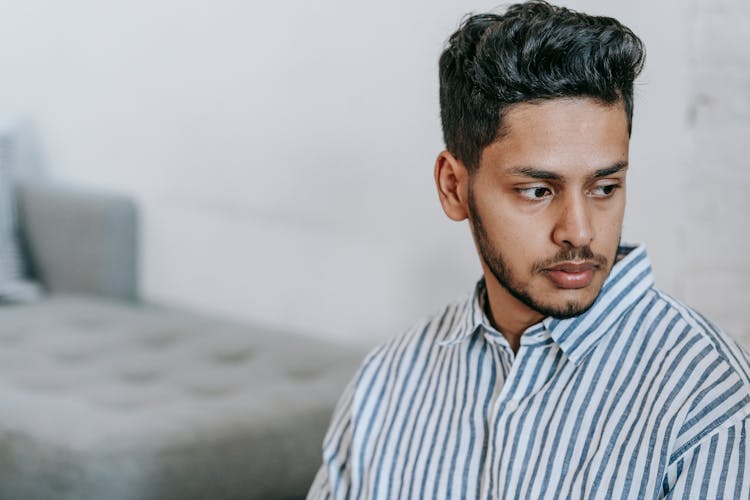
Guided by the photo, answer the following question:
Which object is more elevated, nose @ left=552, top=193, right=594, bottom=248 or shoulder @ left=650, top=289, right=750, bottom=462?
nose @ left=552, top=193, right=594, bottom=248

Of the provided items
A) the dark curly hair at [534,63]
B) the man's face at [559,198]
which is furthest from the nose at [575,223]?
the dark curly hair at [534,63]

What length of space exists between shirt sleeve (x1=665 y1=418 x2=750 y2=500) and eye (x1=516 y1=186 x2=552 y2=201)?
284mm

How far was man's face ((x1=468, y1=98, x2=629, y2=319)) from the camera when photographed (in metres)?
1.10

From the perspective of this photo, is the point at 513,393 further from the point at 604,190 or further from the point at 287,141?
the point at 287,141

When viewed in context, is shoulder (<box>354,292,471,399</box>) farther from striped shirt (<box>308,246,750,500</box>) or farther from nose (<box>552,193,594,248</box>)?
nose (<box>552,193,594,248</box>)

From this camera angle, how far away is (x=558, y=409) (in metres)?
1.13

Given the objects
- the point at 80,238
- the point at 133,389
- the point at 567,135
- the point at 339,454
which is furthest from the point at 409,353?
the point at 80,238

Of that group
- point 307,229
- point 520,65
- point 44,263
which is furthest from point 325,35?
point 520,65

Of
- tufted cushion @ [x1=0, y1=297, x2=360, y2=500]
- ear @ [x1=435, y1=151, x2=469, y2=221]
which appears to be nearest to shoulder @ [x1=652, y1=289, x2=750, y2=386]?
ear @ [x1=435, y1=151, x2=469, y2=221]

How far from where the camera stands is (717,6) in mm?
1770

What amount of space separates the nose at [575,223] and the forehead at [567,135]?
3cm

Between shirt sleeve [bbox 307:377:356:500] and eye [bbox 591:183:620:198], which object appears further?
shirt sleeve [bbox 307:377:356:500]

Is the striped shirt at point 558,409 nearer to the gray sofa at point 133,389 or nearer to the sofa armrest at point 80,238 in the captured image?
the gray sofa at point 133,389

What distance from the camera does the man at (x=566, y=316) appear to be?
1.03 m
